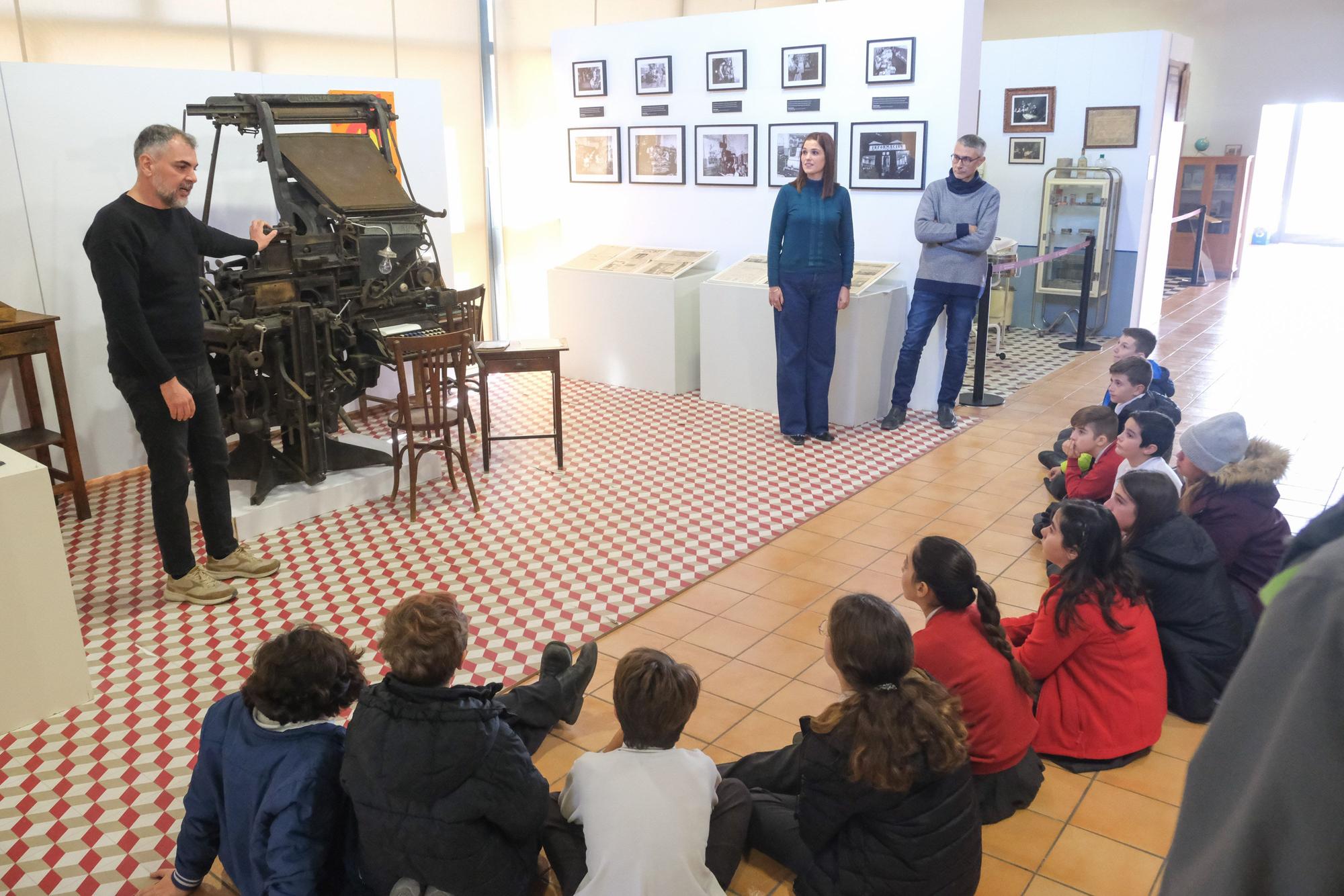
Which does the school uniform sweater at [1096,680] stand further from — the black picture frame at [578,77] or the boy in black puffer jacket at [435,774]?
the black picture frame at [578,77]

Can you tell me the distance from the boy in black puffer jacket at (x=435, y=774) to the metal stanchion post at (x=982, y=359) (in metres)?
6.46

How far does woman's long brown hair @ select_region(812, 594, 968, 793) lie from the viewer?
8.28ft

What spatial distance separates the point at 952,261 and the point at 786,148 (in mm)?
1998

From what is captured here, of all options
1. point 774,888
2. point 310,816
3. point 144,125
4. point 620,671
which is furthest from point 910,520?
point 144,125

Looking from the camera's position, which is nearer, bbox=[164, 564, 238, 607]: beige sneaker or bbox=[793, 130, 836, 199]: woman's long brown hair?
bbox=[164, 564, 238, 607]: beige sneaker

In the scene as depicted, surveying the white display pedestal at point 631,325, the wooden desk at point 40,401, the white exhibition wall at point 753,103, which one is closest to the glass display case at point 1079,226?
the white exhibition wall at point 753,103

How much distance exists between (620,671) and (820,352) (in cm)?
510

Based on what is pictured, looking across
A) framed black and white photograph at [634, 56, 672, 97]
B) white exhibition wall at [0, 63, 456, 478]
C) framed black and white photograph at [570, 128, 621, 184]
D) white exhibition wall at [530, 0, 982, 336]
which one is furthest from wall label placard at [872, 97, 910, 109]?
white exhibition wall at [0, 63, 456, 478]

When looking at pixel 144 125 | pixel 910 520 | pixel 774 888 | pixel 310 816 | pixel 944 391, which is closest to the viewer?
pixel 310 816

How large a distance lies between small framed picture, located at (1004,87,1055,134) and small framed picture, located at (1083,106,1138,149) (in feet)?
1.42

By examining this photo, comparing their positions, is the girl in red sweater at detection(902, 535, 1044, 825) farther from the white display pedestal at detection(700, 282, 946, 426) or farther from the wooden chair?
the white display pedestal at detection(700, 282, 946, 426)

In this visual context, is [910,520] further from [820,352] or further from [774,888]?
[774,888]

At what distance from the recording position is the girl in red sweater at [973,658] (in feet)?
10.1

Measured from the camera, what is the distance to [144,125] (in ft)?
21.6
